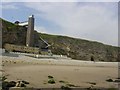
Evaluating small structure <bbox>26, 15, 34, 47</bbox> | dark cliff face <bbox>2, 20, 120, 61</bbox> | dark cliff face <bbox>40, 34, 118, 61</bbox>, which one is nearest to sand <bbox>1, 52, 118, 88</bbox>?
dark cliff face <bbox>2, 20, 120, 61</bbox>

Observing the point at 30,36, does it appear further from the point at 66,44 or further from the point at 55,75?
the point at 55,75

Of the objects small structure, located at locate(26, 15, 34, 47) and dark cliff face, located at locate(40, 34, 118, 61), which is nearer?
small structure, located at locate(26, 15, 34, 47)

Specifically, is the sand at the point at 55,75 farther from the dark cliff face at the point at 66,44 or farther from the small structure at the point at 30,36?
the small structure at the point at 30,36

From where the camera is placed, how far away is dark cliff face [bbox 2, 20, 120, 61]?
197 feet

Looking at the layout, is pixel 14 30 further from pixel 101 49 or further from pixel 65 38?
pixel 101 49

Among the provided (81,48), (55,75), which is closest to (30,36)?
(81,48)

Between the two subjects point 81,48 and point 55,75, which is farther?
point 81,48

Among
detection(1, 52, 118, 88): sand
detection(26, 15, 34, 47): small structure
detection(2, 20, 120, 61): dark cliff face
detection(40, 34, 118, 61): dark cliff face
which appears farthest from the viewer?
detection(40, 34, 118, 61): dark cliff face

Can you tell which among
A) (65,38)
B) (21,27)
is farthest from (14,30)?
(65,38)

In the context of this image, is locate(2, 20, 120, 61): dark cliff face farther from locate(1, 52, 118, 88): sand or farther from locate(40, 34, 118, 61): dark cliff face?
locate(1, 52, 118, 88): sand

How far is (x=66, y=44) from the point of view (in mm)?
78312

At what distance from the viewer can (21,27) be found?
6275cm

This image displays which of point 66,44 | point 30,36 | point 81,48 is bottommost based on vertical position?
point 81,48

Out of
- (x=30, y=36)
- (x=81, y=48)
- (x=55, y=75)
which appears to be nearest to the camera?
(x=55, y=75)
